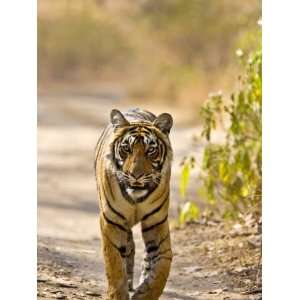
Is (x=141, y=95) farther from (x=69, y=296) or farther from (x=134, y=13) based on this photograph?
(x=69, y=296)

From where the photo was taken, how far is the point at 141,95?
462 inches

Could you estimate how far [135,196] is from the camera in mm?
3684

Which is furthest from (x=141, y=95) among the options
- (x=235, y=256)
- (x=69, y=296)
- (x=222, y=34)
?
(x=69, y=296)

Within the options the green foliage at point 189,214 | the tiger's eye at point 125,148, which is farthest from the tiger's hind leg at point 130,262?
the green foliage at point 189,214

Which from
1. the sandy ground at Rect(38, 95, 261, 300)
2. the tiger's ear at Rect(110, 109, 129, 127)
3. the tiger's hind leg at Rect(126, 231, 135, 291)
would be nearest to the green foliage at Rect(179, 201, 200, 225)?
the sandy ground at Rect(38, 95, 261, 300)

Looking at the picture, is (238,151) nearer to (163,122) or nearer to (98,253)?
(98,253)

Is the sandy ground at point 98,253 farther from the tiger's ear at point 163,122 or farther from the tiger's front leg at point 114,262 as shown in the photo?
the tiger's ear at point 163,122

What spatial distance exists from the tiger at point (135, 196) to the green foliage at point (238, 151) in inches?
50.3

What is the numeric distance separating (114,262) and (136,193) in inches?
9.7

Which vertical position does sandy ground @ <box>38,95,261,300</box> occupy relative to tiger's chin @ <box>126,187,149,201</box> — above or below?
below

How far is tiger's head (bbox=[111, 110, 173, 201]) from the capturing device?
3629mm

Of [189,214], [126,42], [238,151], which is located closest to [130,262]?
[238,151]

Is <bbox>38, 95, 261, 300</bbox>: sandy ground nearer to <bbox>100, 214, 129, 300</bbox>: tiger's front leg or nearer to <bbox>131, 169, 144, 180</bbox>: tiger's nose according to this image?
<bbox>100, 214, 129, 300</bbox>: tiger's front leg
